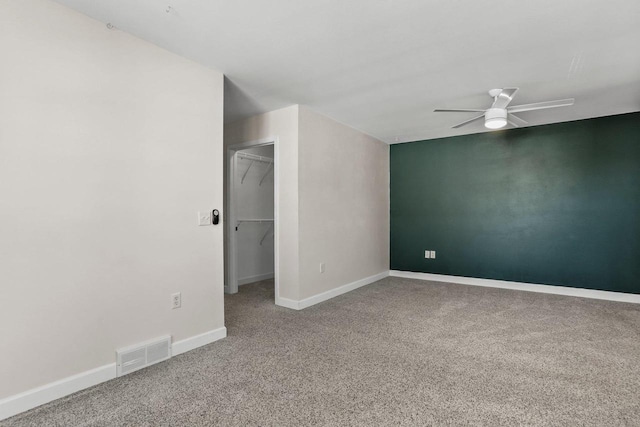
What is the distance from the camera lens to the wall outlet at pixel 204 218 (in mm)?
2775

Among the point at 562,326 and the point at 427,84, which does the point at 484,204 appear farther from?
the point at 427,84

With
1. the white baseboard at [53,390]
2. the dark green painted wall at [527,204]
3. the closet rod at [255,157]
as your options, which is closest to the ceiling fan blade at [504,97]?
the dark green painted wall at [527,204]

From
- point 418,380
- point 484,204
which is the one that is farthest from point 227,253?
point 484,204

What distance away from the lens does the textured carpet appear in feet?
5.89

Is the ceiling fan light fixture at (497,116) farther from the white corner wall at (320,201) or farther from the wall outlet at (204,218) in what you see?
the wall outlet at (204,218)

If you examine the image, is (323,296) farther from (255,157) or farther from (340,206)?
(255,157)

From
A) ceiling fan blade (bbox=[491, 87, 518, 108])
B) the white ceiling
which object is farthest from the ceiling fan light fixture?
the white ceiling

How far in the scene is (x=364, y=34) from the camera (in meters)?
2.33

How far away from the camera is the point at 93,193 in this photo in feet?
7.04

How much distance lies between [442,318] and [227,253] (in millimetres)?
2991

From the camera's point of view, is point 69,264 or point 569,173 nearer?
point 69,264

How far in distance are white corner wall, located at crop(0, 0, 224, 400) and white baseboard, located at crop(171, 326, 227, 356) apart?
0.20 feet

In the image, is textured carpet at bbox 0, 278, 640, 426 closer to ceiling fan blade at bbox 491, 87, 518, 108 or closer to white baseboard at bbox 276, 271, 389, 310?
white baseboard at bbox 276, 271, 389, 310

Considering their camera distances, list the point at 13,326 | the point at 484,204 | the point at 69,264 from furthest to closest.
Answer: the point at 484,204
the point at 69,264
the point at 13,326
